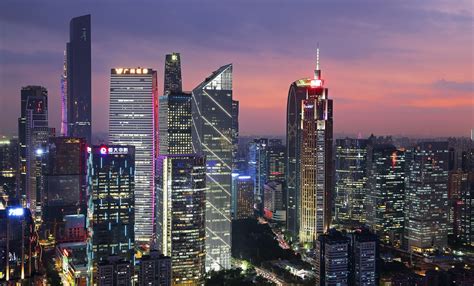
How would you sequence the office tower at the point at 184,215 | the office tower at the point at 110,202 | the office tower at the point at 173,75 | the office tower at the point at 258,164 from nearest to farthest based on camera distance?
the office tower at the point at 110,202
the office tower at the point at 184,215
the office tower at the point at 173,75
the office tower at the point at 258,164

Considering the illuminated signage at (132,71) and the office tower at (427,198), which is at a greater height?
the illuminated signage at (132,71)

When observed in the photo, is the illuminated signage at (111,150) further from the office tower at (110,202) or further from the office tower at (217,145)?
the office tower at (217,145)

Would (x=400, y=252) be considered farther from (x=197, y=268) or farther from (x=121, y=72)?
(x=121, y=72)

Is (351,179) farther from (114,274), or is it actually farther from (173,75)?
(114,274)

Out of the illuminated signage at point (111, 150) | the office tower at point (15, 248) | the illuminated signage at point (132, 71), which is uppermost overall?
the illuminated signage at point (132, 71)

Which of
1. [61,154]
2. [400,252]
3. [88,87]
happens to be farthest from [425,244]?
[88,87]

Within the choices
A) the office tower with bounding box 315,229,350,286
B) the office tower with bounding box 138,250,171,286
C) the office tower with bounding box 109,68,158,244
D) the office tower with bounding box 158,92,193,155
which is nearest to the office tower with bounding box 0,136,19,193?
the office tower with bounding box 109,68,158,244

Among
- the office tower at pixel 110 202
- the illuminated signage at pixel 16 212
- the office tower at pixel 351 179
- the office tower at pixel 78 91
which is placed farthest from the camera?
the office tower at pixel 78 91

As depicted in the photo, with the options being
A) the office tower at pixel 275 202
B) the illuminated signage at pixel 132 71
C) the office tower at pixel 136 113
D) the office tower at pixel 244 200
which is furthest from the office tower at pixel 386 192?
the illuminated signage at pixel 132 71

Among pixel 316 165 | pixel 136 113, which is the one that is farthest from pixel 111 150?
pixel 316 165
